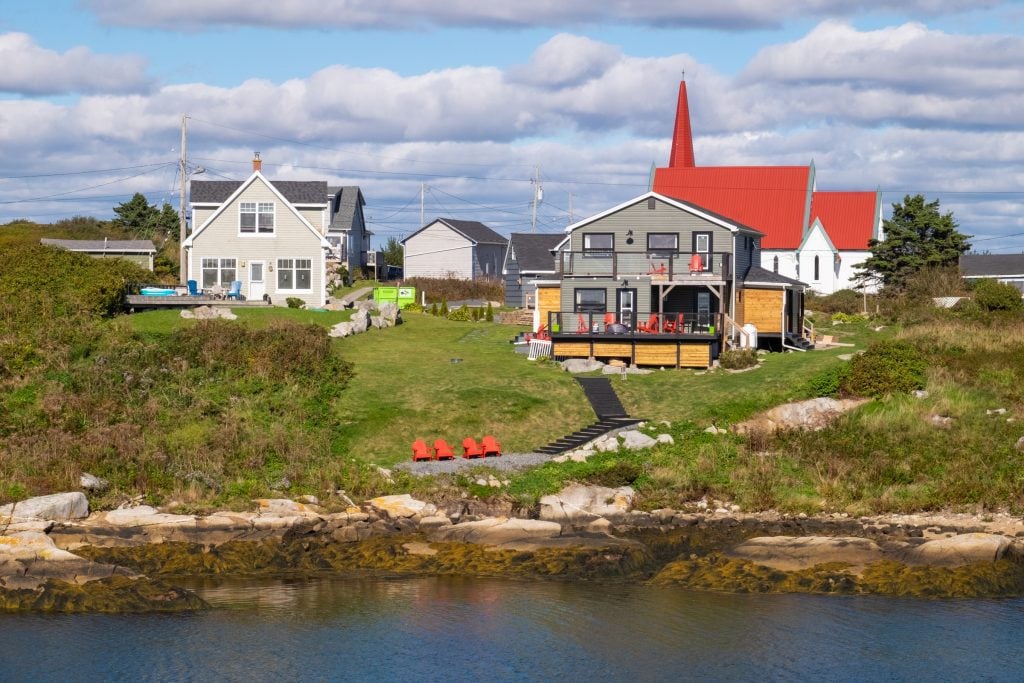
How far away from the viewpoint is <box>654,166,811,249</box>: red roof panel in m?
80.4

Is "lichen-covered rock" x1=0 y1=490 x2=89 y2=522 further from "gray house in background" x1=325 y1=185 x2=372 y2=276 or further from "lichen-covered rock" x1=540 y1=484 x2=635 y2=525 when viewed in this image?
"gray house in background" x1=325 y1=185 x2=372 y2=276

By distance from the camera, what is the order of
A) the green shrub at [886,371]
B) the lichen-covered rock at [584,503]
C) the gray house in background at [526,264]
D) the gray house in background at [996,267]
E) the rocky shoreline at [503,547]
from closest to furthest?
the rocky shoreline at [503,547]
the lichen-covered rock at [584,503]
the green shrub at [886,371]
the gray house in background at [526,264]
the gray house in background at [996,267]

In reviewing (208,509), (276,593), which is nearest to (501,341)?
(208,509)

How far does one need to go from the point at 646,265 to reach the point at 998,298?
15.0 m

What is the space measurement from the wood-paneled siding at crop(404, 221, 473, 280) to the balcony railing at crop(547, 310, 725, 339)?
4106 centimetres

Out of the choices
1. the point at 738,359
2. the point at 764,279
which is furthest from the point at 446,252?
the point at 738,359

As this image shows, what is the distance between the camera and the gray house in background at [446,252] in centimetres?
8756

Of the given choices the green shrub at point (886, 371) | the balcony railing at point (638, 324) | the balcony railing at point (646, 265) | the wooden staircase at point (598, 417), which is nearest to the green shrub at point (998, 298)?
the balcony railing at point (646, 265)

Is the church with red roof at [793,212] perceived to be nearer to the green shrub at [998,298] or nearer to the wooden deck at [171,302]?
the green shrub at [998,298]

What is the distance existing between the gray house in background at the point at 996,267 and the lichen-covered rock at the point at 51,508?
63781 mm

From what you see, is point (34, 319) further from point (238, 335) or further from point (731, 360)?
point (731, 360)

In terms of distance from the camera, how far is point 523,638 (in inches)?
957

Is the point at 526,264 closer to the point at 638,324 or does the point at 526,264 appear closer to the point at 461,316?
the point at 461,316

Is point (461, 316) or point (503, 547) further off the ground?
point (461, 316)
